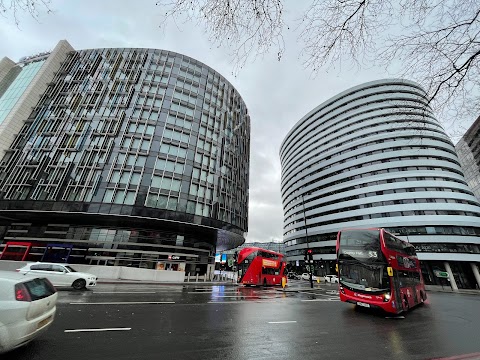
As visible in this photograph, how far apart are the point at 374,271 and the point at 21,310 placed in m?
12.9

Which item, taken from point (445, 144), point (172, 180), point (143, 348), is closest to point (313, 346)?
point (143, 348)

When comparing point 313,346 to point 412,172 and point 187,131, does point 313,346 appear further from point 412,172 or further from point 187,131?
point 412,172

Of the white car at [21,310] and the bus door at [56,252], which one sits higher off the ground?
the bus door at [56,252]

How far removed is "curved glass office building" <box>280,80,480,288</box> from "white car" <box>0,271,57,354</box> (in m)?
36.2

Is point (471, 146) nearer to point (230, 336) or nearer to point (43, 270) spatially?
point (230, 336)

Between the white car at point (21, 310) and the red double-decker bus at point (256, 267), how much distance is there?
66.7ft

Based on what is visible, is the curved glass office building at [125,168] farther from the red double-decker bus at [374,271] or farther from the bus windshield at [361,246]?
the red double-decker bus at [374,271]

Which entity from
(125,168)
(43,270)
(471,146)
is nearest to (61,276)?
(43,270)

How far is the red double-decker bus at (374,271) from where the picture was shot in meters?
10.7

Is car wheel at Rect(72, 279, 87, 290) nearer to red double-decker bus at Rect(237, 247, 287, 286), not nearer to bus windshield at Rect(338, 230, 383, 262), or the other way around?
red double-decker bus at Rect(237, 247, 287, 286)

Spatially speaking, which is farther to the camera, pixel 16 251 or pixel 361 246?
pixel 16 251

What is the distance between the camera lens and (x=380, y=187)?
55.6 m

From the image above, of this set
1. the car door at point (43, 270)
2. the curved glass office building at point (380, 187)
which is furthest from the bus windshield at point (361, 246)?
the curved glass office building at point (380, 187)

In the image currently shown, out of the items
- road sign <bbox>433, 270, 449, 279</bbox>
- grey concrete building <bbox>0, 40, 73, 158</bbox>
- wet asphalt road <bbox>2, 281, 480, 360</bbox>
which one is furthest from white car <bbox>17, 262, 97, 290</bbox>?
road sign <bbox>433, 270, 449, 279</bbox>
